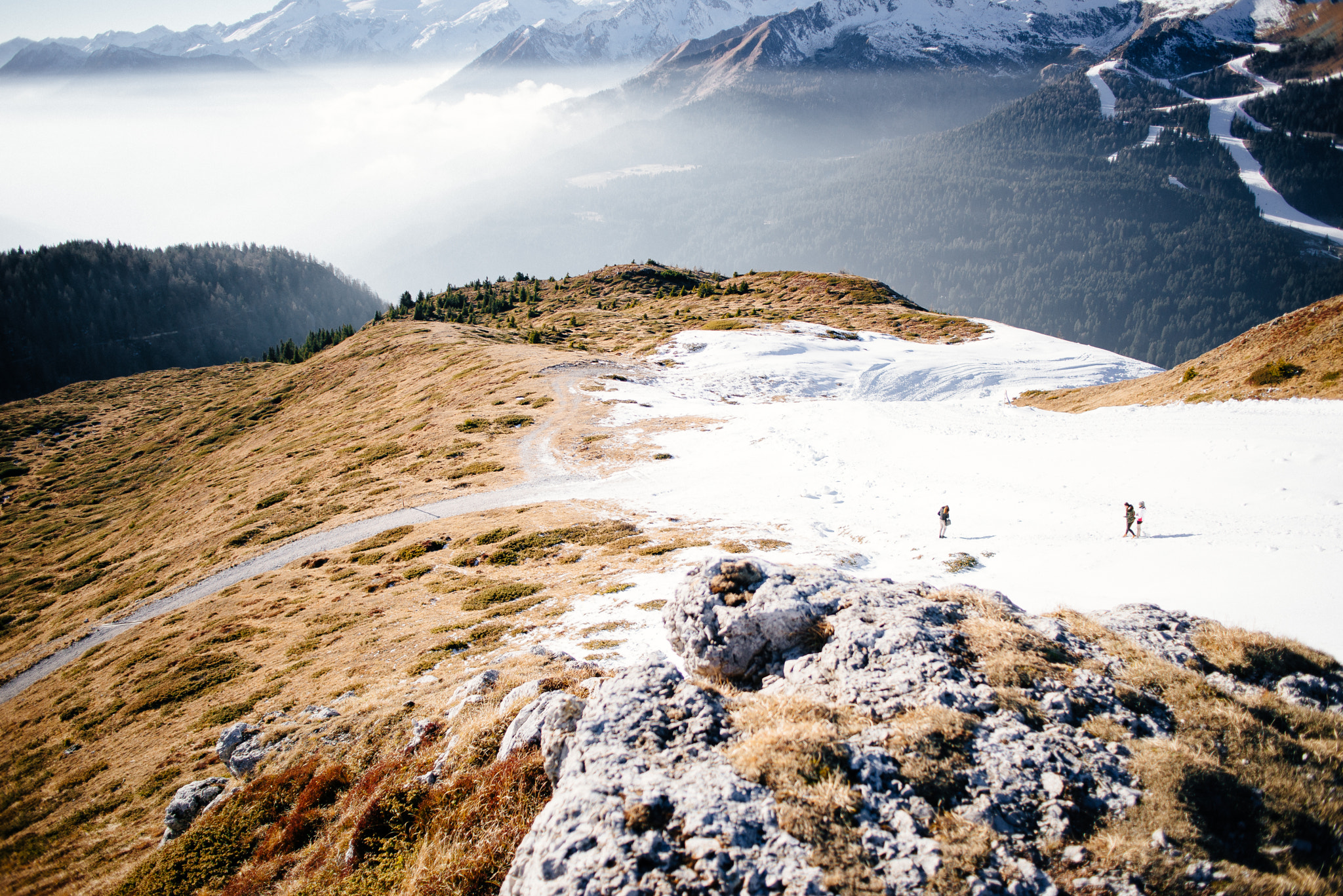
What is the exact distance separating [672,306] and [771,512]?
288 feet

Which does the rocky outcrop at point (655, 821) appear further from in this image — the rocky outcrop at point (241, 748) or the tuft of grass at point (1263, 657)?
the rocky outcrop at point (241, 748)

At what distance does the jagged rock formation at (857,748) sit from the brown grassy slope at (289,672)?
350cm

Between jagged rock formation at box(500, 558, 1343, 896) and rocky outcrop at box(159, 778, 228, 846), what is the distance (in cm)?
789

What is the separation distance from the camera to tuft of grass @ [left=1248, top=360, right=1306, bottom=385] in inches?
1109

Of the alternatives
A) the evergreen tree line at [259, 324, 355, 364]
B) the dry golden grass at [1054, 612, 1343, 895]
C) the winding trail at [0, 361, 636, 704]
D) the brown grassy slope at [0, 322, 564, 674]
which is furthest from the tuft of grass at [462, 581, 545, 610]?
the evergreen tree line at [259, 324, 355, 364]

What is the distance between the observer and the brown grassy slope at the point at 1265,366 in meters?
27.2

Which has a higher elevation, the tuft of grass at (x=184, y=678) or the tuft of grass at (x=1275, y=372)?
the tuft of grass at (x=1275, y=372)

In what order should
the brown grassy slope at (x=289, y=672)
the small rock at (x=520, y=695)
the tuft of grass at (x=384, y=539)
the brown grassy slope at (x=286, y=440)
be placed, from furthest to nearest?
the brown grassy slope at (x=286, y=440), the tuft of grass at (x=384, y=539), the brown grassy slope at (x=289, y=672), the small rock at (x=520, y=695)

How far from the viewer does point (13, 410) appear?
117000 millimetres

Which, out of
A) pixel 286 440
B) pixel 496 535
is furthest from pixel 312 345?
pixel 496 535

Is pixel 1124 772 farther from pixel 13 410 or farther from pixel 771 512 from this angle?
pixel 13 410

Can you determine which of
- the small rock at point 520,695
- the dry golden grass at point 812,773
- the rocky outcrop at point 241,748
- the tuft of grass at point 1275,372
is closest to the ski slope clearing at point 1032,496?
the tuft of grass at point 1275,372

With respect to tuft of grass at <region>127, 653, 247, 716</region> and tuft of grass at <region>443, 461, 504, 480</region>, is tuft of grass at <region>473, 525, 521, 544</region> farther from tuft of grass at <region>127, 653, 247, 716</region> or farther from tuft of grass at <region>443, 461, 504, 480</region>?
tuft of grass at <region>443, 461, 504, 480</region>

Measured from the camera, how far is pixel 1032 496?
2419cm
